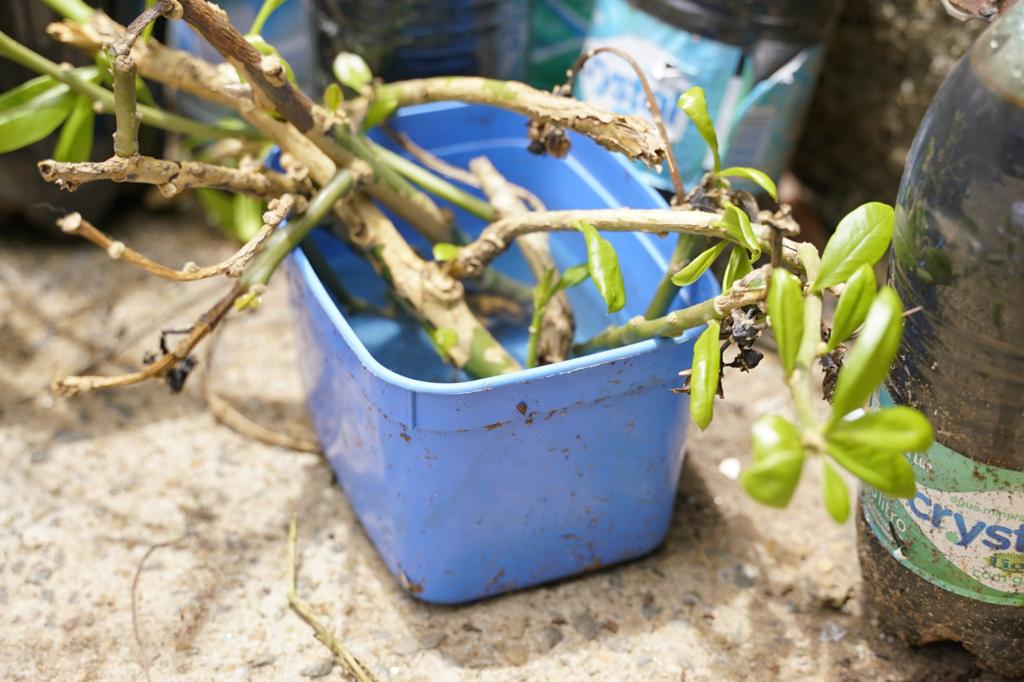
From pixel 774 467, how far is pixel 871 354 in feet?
0.25

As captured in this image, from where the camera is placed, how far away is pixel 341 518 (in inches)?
40.3

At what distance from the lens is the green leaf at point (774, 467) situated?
540 mm

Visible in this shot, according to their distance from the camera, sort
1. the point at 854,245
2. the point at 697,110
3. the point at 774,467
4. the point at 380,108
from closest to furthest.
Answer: the point at 774,467
the point at 854,245
the point at 697,110
the point at 380,108

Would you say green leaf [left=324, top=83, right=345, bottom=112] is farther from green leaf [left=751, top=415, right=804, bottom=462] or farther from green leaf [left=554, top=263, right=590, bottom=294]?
green leaf [left=751, top=415, right=804, bottom=462]

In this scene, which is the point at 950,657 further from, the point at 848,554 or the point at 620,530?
the point at 620,530

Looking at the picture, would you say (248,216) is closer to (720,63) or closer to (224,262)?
(224,262)

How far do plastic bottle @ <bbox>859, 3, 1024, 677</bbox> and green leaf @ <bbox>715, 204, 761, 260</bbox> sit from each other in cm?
11

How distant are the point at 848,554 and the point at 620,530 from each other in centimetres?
23

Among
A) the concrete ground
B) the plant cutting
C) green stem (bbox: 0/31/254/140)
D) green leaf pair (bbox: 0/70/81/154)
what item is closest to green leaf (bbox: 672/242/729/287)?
the plant cutting

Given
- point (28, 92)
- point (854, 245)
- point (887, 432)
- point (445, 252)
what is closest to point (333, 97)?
point (445, 252)

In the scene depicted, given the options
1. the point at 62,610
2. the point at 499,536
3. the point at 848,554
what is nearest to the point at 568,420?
the point at 499,536

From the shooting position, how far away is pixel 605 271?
758mm

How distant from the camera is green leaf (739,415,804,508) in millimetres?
540

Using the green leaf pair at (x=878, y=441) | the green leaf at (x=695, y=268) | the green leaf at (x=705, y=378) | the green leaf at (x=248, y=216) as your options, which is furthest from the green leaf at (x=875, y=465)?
the green leaf at (x=248, y=216)
